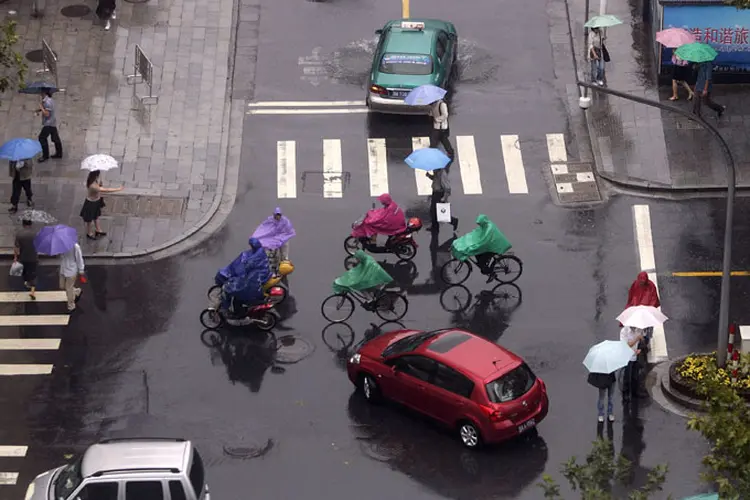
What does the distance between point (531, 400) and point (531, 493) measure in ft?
5.42

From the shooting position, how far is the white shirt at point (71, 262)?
29.0 metres

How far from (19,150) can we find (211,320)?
6.40m

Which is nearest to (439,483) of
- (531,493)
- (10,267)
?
(531,493)

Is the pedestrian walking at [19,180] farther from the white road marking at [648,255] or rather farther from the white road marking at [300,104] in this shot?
the white road marking at [648,255]

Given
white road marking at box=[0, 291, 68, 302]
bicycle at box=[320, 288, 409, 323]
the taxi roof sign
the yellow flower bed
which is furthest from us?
the taxi roof sign

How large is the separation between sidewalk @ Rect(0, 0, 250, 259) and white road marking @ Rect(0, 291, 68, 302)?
1646 mm

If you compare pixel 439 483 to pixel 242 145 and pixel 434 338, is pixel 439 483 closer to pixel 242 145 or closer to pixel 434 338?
pixel 434 338

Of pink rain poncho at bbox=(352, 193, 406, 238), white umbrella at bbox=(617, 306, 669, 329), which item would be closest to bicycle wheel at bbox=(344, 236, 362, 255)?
pink rain poncho at bbox=(352, 193, 406, 238)

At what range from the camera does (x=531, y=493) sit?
24.1 metres

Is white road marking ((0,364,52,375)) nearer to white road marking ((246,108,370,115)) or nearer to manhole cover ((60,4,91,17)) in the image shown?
white road marking ((246,108,370,115))

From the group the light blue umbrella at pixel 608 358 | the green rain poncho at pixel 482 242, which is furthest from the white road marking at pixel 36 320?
the light blue umbrella at pixel 608 358

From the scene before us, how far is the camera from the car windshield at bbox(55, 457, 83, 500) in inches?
853

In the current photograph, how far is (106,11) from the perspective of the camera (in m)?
39.5

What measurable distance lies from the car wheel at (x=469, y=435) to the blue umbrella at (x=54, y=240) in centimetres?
902
